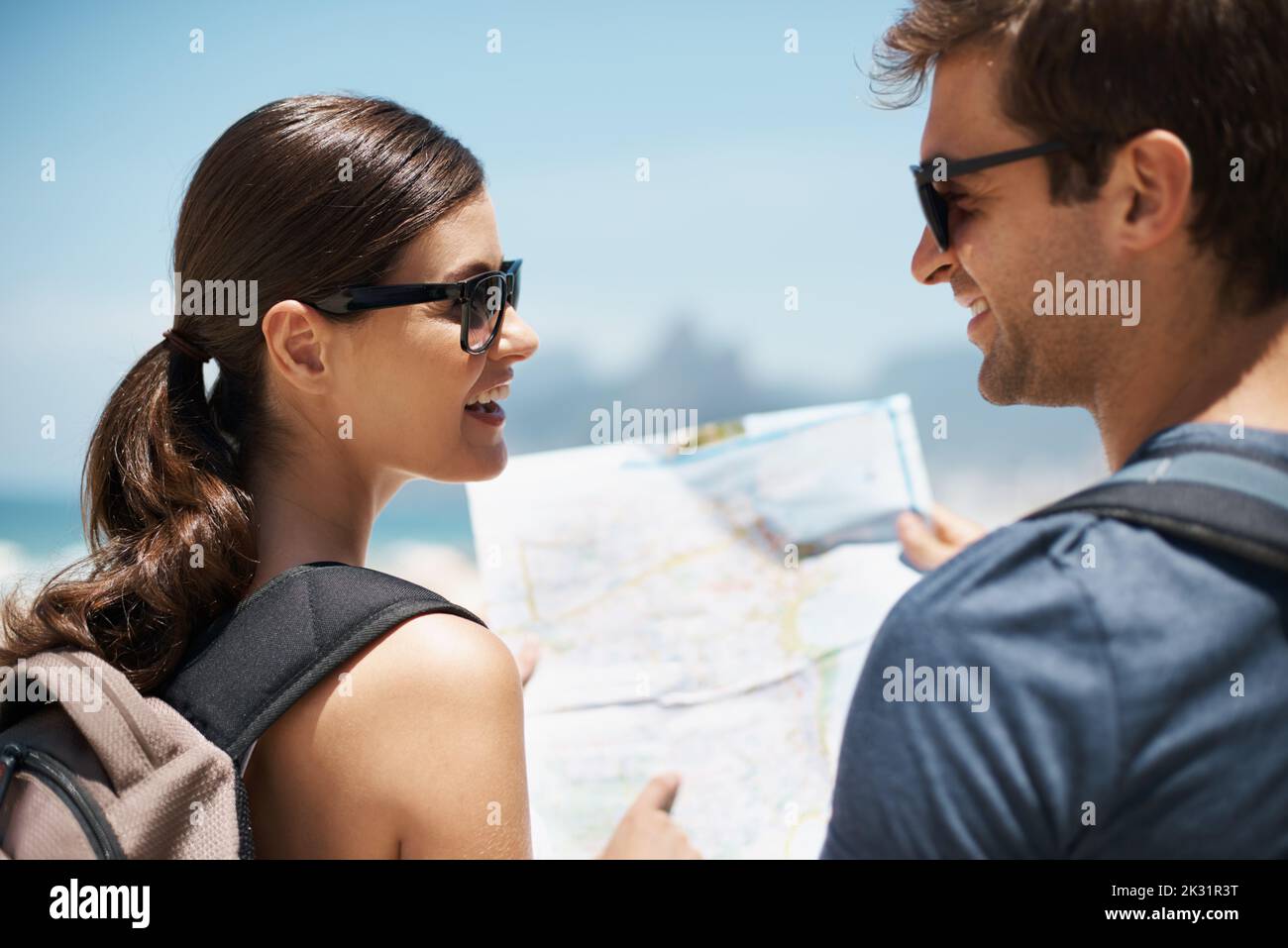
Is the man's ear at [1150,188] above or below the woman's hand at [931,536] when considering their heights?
above

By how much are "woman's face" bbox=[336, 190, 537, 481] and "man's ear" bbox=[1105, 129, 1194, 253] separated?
0.97 m

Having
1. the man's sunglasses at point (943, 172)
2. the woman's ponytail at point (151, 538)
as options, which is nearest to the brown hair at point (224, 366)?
→ the woman's ponytail at point (151, 538)

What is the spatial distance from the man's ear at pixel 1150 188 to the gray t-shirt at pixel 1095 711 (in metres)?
0.34

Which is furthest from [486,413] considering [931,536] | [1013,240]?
[931,536]

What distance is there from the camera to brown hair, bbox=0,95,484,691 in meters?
1.59

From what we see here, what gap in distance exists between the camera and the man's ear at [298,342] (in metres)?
1.74

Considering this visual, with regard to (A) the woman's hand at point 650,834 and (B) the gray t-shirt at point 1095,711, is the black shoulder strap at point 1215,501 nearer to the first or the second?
(B) the gray t-shirt at point 1095,711

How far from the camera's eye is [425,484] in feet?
31.4

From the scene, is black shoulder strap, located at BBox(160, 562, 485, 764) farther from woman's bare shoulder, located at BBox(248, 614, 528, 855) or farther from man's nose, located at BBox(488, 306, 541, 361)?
man's nose, located at BBox(488, 306, 541, 361)

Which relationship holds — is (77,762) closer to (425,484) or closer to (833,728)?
(833,728)

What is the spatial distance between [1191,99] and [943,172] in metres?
0.32

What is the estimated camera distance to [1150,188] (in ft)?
4.65

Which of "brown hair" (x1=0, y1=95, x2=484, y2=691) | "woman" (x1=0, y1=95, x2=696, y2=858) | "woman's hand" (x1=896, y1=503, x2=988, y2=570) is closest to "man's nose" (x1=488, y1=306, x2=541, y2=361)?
"woman" (x1=0, y1=95, x2=696, y2=858)
